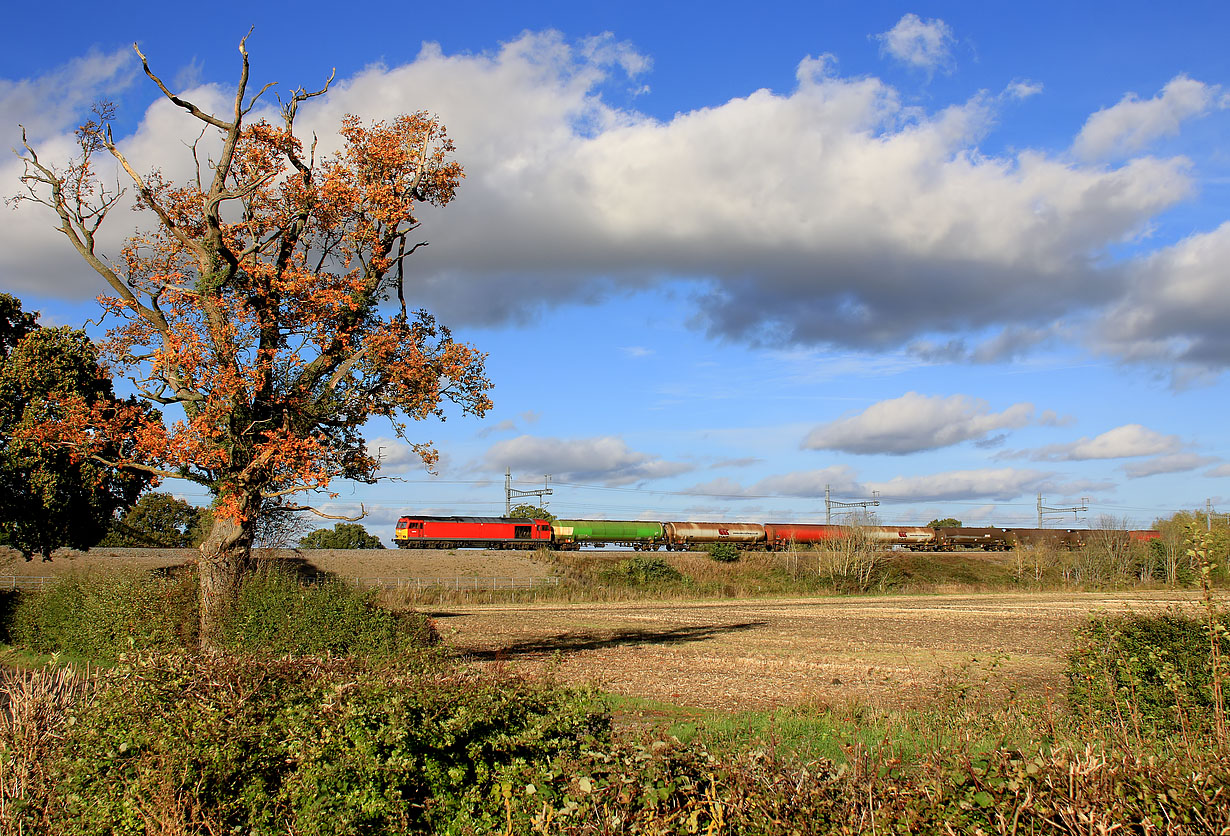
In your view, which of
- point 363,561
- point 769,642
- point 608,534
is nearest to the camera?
point 769,642

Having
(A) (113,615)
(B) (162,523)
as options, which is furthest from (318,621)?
(B) (162,523)

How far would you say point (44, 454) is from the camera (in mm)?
23844

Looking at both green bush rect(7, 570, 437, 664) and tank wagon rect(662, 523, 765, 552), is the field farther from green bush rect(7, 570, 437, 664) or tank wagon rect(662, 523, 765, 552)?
green bush rect(7, 570, 437, 664)

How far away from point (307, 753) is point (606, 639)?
22050 mm

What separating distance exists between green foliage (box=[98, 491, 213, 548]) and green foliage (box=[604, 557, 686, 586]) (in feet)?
103

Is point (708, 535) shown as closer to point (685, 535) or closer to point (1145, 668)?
point (685, 535)

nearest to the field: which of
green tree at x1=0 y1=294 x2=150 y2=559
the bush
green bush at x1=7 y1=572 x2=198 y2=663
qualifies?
the bush

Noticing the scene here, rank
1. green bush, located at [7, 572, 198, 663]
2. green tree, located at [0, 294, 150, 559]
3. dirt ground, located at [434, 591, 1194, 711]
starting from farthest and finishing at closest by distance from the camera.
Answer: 1. green tree, located at [0, 294, 150, 559]
2. green bush, located at [7, 572, 198, 663]
3. dirt ground, located at [434, 591, 1194, 711]

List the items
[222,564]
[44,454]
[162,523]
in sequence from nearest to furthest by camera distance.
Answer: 1. [222,564]
2. [44,454]
3. [162,523]

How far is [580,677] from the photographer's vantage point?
55.4 feet

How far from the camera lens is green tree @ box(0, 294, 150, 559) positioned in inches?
945

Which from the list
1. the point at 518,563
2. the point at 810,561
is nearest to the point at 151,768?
the point at 518,563

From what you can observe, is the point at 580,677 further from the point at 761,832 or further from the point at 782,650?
the point at 761,832

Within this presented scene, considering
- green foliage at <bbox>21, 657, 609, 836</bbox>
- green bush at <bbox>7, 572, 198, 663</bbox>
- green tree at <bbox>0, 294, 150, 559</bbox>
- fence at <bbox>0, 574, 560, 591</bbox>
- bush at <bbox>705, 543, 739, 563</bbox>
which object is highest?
green tree at <bbox>0, 294, 150, 559</bbox>
